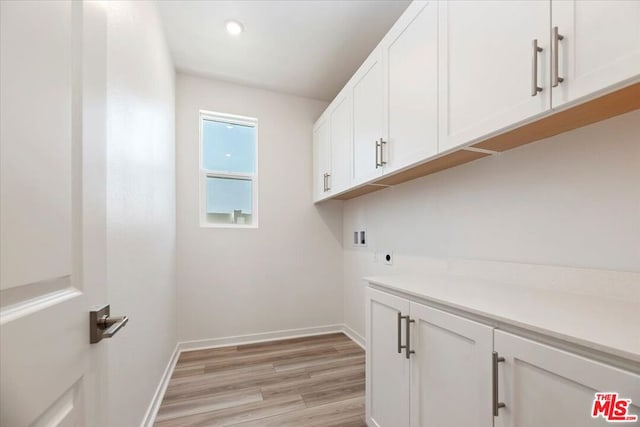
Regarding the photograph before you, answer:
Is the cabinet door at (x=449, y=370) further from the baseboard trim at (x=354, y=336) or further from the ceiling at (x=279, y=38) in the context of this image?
the ceiling at (x=279, y=38)

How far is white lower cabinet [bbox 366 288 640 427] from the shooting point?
684 mm

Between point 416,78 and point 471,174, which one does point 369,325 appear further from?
point 416,78

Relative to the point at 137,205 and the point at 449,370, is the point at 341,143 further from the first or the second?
the point at 449,370

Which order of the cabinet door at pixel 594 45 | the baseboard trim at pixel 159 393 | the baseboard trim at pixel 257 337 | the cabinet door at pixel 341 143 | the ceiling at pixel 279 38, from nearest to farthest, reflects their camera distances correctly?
the cabinet door at pixel 594 45, the baseboard trim at pixel 159 393, the ceiling at pixel 279 38, the cabinet door at pixel 341 143, the baseboard trim at pixel 257 337

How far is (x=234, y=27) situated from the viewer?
221 centimetres

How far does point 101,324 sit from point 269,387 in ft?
5.86

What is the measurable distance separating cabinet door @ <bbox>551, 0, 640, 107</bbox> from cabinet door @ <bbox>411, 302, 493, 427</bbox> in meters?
0.82

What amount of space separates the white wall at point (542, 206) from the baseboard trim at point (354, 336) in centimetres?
121

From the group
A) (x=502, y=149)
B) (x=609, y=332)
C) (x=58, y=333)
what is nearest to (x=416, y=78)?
(x=502, y=149)

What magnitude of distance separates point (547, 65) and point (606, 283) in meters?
0.83

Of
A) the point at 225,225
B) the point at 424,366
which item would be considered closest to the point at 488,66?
the point at 424,366

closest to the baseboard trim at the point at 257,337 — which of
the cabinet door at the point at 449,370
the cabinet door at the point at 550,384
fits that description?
the cabinet door at the point at 449,370

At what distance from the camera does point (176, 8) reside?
2043mm

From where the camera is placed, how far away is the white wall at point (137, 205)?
1194mm
